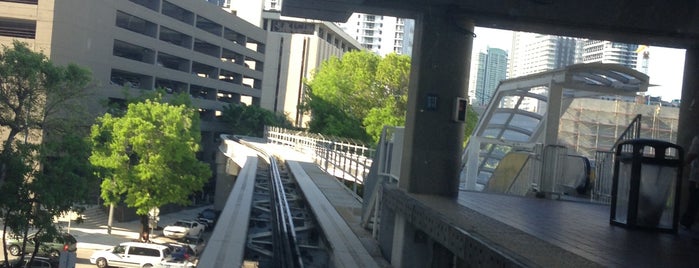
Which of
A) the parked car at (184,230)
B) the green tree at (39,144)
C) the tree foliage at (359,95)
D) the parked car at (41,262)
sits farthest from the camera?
the tree foliage at (359,95)

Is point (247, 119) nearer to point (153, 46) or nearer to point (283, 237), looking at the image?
point (153, 46)

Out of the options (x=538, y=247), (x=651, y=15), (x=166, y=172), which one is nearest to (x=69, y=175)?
(x=166, y=172)

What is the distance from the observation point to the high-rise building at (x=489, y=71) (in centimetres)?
3206

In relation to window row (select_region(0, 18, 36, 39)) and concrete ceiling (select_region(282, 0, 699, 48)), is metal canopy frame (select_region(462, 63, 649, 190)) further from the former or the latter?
window row (select_region(0, 18, 36, 39))

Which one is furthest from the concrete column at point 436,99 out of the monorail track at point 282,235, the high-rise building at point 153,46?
the high-rise building at point 153,46

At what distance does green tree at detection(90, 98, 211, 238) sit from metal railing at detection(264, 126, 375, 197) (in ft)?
19.5

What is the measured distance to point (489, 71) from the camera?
34.7m

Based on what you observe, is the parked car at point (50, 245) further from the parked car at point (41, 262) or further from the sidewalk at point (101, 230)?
the sidewalk at point (101, 230)

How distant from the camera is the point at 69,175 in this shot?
72.1ft

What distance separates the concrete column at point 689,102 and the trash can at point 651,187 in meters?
2.52

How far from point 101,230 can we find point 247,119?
1147 inches

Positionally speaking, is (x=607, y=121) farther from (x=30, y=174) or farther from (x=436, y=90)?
(x=30, y=174)

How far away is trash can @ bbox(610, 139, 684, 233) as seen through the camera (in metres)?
6.87

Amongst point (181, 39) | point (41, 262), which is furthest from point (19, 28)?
point (41, 262)
